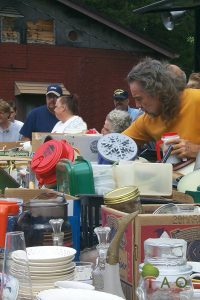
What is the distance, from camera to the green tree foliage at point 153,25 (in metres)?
26.5

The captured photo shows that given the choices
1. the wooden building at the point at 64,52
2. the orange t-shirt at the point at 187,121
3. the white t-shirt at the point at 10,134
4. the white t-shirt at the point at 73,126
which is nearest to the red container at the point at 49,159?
the orange t-shirt at the point at 187,121

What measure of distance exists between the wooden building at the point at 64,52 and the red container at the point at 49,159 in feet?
51.3

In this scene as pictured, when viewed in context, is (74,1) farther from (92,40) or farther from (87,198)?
(87,198)

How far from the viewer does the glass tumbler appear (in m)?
1.75

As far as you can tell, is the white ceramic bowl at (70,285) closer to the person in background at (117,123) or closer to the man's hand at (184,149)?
the man's hand at (184,149)

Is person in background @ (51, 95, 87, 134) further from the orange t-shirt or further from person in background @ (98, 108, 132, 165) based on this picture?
the orange t-shirt

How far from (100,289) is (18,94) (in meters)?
17.4

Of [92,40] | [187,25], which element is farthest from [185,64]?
[92,40]

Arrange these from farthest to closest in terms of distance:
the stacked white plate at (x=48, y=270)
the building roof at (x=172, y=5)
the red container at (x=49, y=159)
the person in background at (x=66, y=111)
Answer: the building roof at (x=172, y=5) < the person in background at (x=66, y=111) < the red container at (x=49, y=159) < the stacked white plate at (x=48, y=270)

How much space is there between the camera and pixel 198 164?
9.95 feet

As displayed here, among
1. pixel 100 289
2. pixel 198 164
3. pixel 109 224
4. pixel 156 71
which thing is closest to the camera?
pixel 100 289

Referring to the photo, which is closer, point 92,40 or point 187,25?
point 92,40

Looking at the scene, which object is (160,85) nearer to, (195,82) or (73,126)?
(73,126)

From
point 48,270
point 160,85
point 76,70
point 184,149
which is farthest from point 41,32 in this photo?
point 48,270
